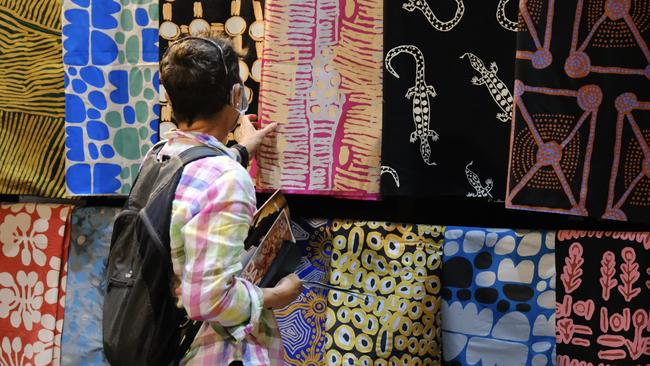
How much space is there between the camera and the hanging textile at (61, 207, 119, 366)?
2332 millimetres

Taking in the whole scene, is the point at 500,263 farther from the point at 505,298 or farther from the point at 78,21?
the point at 78,21

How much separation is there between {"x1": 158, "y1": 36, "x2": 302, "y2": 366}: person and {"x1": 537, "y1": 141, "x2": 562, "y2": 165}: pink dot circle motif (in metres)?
0.71

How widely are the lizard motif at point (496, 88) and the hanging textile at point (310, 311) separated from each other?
0.57m

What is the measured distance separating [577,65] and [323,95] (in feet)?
2.15

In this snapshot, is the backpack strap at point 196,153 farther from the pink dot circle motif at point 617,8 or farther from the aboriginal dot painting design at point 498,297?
the pink dot circle motif at point 617,8

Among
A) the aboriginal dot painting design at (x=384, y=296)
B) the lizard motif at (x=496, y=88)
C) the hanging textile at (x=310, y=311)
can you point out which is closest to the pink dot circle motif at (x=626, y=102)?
the lizard motif at (x=496, y=88)

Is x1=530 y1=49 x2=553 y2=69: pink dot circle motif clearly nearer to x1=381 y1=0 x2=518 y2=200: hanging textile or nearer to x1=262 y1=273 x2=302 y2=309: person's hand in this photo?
x1=381 y1=0 x2=518 y2=200: hanging textile

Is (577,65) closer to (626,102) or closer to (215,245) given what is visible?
(626,102)

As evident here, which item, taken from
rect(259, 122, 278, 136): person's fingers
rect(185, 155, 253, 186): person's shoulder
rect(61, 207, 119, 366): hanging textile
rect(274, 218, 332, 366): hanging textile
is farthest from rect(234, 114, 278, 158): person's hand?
rect(185, 155, 253, 186): person's shoulder

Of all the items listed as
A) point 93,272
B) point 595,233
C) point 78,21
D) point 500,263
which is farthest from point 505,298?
point 78,21

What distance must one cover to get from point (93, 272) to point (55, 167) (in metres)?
0.35

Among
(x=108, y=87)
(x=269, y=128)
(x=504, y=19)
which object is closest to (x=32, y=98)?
(x=108, y=87)

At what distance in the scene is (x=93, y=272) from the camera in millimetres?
2346

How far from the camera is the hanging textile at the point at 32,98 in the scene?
2279 mm
